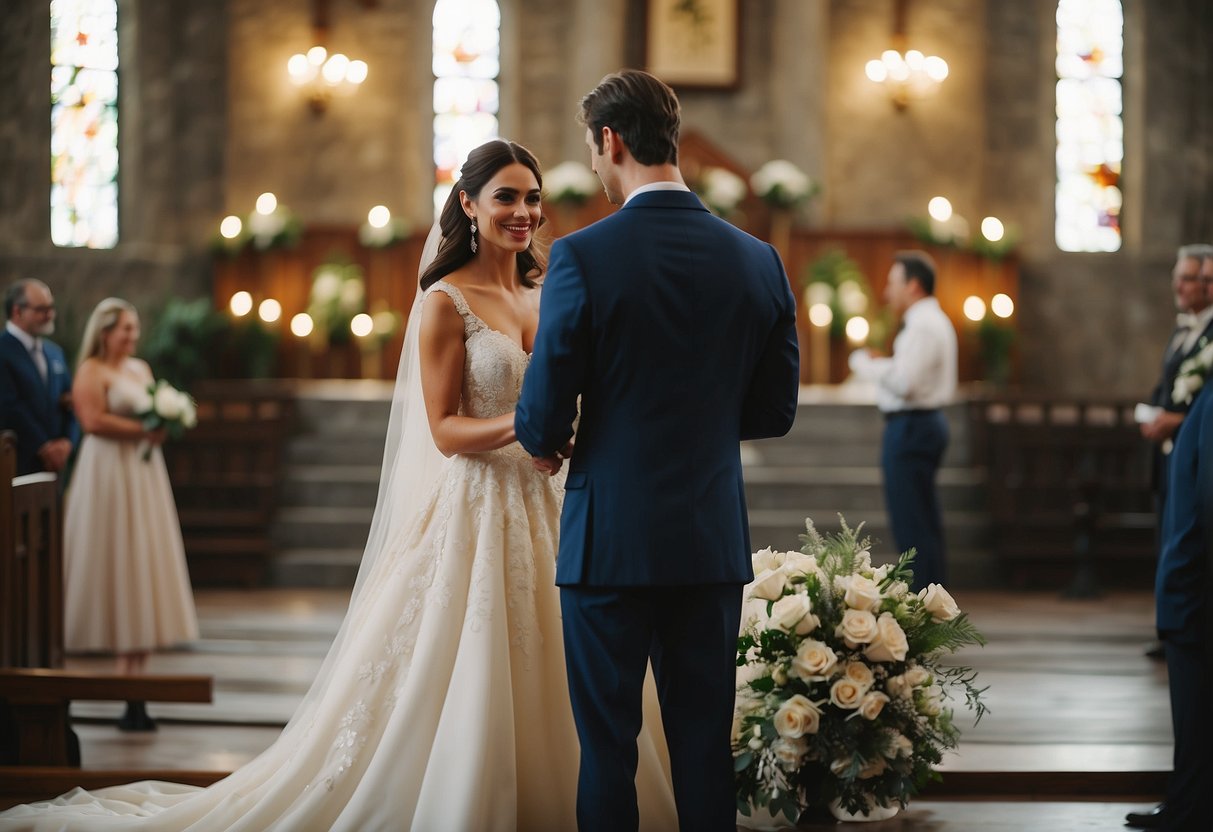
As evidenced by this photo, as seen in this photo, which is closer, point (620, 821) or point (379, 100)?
point (620, 821)

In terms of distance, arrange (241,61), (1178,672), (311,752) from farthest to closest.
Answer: (241,61) → (1178,672) → (311,752)

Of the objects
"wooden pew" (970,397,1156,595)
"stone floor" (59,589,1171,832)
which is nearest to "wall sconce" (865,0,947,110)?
"wooden pew" (970,397,1156,595)

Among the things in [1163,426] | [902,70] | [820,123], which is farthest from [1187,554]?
[902,70]

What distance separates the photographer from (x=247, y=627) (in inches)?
269

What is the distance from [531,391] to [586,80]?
32.7ft

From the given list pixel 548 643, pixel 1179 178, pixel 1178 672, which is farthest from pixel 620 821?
pixel 1179 178

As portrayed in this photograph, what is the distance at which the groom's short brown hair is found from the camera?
2516 mm

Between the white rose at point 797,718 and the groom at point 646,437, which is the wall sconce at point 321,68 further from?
the groom at point 646,437

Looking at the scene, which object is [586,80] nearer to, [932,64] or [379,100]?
[379,100]

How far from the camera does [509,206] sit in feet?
10.8

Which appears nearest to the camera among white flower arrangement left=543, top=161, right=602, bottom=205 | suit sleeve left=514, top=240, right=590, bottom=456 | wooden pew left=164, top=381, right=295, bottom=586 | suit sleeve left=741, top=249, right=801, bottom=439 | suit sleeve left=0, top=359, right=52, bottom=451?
suit sleeve left=514, top=240, right=590, bottom=456

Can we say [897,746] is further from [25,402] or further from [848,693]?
[25,402]

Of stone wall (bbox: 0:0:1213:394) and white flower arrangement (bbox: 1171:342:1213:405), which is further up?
stone wall (bbox: 0:0:1213:394)

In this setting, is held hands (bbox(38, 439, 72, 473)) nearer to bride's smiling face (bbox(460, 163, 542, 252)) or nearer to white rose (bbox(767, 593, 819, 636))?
bride's smiling face (bbox(460, 163, 542, 252))
